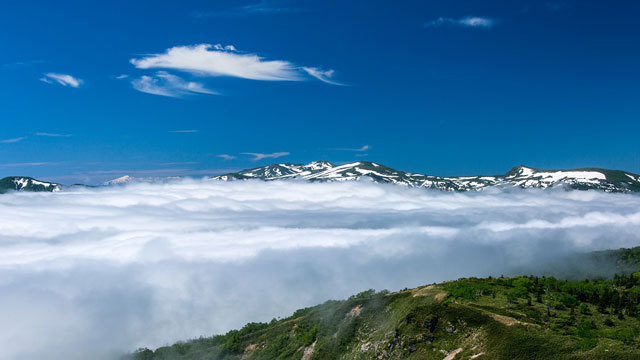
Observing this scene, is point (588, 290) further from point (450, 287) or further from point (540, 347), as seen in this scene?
point (540, 347)

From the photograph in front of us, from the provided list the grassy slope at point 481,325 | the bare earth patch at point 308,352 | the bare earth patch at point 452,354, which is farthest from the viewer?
the bare earth patch at point 308,352

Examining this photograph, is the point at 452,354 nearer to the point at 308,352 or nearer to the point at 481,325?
the point at 481,325

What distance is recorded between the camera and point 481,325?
95.1m

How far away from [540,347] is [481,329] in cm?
1493

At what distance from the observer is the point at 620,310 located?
10438 centimetres

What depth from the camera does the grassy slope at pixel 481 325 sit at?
81.4 meters

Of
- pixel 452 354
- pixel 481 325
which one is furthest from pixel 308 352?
pixel 481 325

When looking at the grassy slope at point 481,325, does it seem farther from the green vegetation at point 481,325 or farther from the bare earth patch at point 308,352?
the bare earth patch at point 308,352

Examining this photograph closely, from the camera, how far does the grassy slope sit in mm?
81438

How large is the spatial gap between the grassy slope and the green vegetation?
0.66 feet

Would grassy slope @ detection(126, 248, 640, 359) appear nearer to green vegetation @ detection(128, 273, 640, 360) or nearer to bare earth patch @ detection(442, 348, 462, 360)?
green vegetation @ detection(128, 273, 640, 360)

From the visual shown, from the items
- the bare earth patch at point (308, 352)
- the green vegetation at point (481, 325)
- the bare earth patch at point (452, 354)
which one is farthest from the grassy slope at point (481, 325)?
the bare earth patch at point (452, 354)

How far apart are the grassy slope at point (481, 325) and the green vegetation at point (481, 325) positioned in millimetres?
200

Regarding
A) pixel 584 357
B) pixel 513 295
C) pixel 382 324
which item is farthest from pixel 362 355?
pixel 584 357
